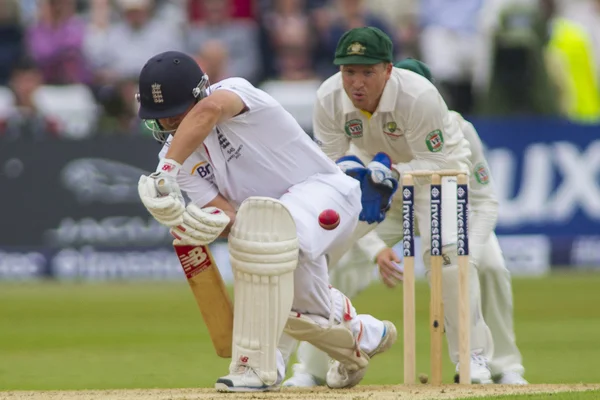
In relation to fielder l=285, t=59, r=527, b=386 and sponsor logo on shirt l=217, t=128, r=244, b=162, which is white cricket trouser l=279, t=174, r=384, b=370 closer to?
sponsor logo on shirt l=217, t=128, r=244, b=162

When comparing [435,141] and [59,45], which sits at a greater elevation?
[59,45]

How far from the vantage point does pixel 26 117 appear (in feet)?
Answer: 40.8

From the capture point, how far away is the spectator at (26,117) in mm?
12247

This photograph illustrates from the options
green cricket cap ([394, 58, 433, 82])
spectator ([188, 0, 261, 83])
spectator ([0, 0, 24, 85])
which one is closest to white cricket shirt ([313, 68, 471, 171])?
green cricket cap ([394, 58, 433, 82])

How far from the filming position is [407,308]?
18.9ft

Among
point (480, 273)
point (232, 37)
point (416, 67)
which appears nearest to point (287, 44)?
point (232, 37)

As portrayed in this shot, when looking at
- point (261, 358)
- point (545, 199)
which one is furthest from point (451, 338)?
point (545, 199)

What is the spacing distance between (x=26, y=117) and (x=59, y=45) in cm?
132

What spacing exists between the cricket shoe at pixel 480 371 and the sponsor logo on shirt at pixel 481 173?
915mm

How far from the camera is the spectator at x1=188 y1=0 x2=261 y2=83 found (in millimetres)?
13320

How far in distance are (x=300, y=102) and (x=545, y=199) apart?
2.47 meters

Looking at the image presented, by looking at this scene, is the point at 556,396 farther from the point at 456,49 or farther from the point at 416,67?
the point at 456,49

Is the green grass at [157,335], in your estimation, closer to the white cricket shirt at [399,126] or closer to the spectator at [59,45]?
the white cricket shirt at [399,126]

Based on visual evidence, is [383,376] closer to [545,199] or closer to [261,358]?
[261,358]
